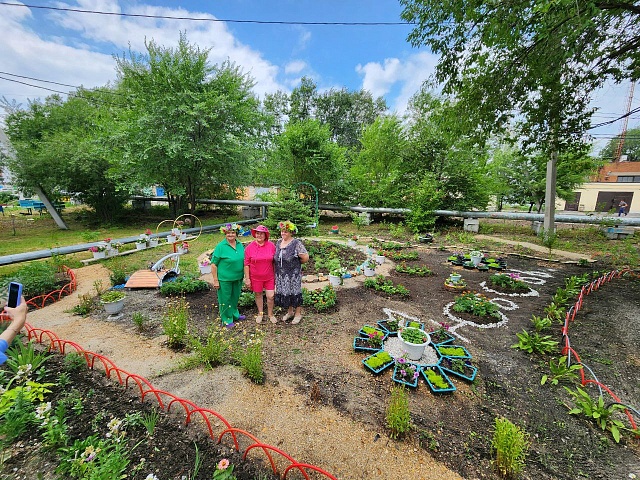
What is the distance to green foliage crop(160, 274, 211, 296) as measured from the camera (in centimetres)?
538

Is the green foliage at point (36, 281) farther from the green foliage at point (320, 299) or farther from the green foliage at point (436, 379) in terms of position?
the green foliage at point (436, 379)

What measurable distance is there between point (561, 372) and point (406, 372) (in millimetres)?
1788

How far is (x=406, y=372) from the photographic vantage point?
302 cm

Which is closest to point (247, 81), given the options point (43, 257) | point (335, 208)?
point (335, 208)

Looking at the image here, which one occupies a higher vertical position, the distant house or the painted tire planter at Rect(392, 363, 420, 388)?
the distant house

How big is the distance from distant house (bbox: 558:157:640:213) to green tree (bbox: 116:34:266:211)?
31.3 meters

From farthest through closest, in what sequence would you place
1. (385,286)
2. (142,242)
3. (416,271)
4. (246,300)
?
(142,242), (416,271), (385,286), (246,300)

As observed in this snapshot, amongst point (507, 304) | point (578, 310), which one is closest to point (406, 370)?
point (507, 304)

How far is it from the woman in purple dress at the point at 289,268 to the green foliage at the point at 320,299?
1.55 feet

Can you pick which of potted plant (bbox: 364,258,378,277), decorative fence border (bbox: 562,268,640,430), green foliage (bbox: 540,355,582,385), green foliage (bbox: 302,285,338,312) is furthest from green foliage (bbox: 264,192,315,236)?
green foliage (bbox: 540,355,582,385)

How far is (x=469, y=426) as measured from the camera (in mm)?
2441

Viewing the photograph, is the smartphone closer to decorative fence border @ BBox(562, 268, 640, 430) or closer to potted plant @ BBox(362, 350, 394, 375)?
potted plant @ BBox(362, 350, 394, 375)

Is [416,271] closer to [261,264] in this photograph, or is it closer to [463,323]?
[463,323]

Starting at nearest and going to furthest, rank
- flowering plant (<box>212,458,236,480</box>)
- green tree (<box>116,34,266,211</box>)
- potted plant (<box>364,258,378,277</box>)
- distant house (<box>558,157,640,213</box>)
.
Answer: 1. flowering plant (<box>212,458,236,480</box>)
2. potted plant (<box>364,258,378,277</box>)
3. green tree (<box>116,34,266,211</box>)
4. distant house (<box>558,157,640,213</box>)
